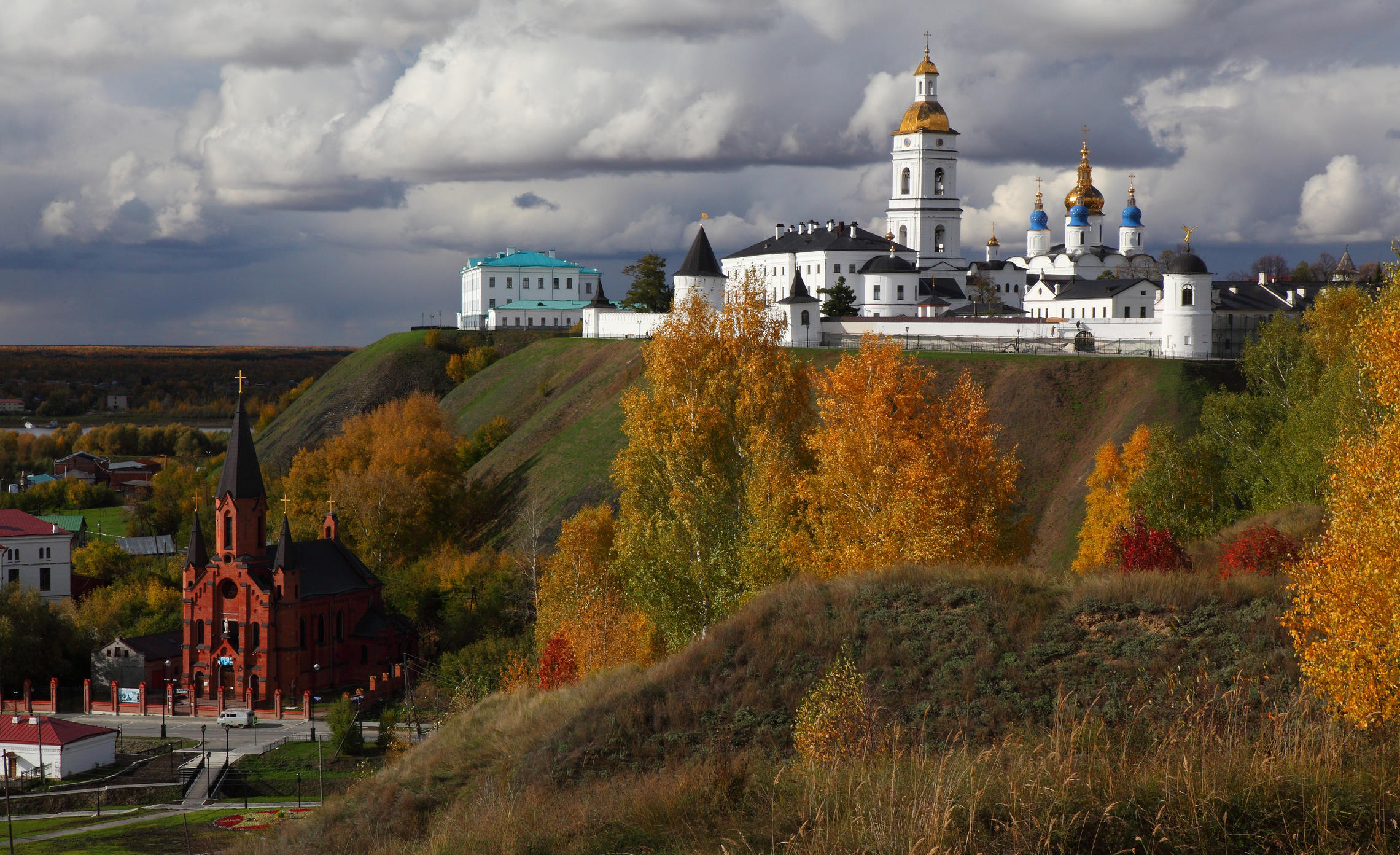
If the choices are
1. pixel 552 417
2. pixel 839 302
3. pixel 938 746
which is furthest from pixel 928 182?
pixel 938 746

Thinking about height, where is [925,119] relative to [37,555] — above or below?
above

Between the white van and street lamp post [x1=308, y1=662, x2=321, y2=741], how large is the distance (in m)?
1.87

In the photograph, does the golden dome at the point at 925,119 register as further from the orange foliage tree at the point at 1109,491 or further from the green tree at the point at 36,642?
the green tree at the point at 36,642

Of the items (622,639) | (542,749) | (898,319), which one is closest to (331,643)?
(622,639)

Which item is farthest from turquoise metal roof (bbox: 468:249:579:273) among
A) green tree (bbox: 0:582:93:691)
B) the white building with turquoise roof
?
green tree (bbox: 0:582:93:691)

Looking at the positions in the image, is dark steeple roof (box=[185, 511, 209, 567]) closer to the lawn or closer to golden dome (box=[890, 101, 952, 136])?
the lawn

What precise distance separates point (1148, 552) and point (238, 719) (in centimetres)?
3033

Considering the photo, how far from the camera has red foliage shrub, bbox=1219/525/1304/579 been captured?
20234 mm

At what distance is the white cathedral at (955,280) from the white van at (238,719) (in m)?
32.3

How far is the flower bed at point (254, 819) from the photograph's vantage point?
2584 centimetres


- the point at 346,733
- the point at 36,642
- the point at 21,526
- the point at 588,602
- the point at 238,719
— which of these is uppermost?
the point at 21,526

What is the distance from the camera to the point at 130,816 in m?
29.2

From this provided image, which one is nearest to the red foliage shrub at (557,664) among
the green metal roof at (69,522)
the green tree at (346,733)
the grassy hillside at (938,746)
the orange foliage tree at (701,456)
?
the orange foliage tree at (701,456)

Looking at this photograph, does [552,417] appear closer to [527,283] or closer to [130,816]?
[130,816]
